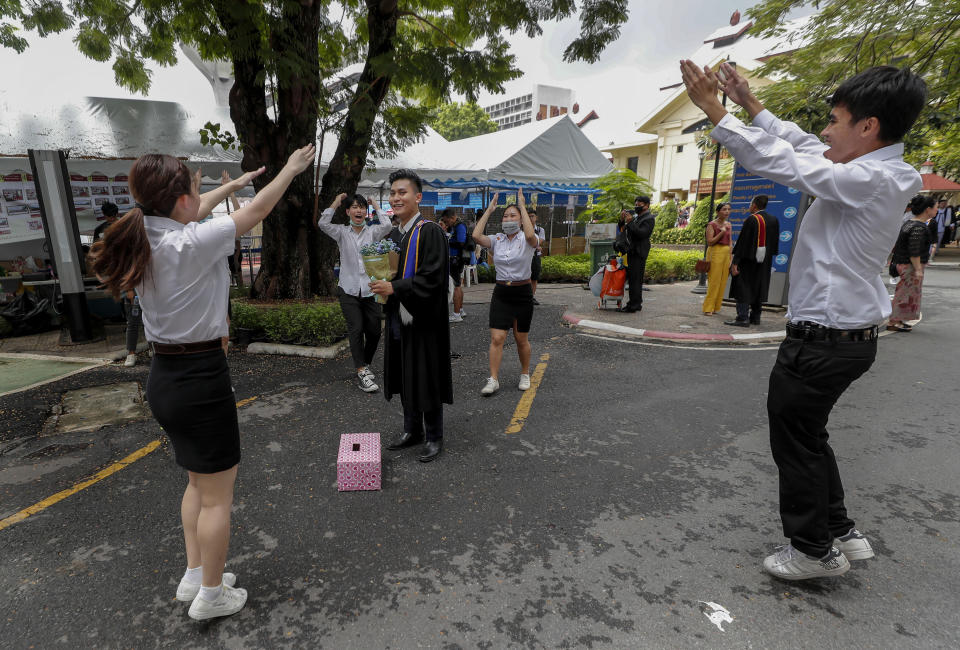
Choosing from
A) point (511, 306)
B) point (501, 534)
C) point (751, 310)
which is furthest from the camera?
point (751, 310)

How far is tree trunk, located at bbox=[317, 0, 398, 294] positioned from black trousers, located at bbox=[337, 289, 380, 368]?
3.07 m

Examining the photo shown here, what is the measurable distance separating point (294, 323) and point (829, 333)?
590cm

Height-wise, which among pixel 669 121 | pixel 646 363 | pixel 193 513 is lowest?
pixel 646 363

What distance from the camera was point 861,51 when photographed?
26.0 ft

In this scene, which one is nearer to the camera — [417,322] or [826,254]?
[826,254]

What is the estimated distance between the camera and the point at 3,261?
29.8ft

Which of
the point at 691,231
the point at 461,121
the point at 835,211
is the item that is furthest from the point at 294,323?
the point at 461,121

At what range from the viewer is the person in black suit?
357 inches

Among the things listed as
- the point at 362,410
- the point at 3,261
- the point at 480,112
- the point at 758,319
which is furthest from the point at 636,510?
the point at 480,112

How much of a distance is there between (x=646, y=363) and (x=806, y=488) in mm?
4020

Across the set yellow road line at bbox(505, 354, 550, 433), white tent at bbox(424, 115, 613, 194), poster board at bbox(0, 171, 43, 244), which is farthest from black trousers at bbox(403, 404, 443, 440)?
white tent at bbox(424, 115, 613, 194)

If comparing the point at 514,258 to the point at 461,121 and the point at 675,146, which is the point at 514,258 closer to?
the point at 675,146

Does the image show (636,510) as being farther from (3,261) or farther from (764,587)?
(3,261)

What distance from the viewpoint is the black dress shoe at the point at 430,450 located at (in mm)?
3689
